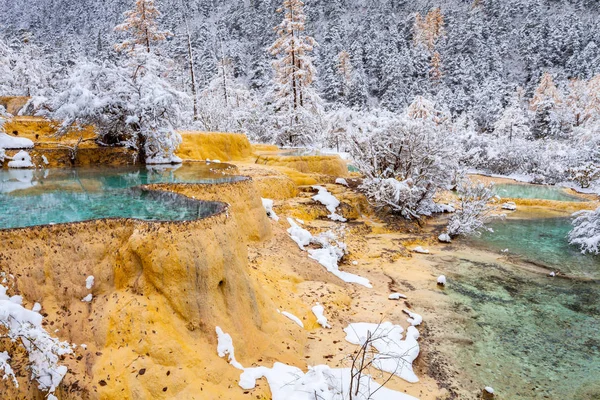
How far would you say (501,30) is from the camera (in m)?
63.2

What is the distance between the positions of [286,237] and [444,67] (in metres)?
56.1

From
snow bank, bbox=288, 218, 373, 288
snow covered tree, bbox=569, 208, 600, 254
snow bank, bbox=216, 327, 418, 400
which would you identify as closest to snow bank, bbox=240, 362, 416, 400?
snow bank, bbox=216, 327, 418, 400

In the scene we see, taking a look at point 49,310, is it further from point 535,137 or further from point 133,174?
point 535,137

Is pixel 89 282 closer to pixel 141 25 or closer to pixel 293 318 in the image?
pixel 293 318

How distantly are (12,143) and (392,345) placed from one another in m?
14.1

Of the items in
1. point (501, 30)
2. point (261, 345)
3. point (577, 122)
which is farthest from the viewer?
point (501, 30)

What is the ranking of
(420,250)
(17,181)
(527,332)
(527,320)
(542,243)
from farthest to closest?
(542,243) < (420,250) < (17,181) < (527,320) < (527,332)

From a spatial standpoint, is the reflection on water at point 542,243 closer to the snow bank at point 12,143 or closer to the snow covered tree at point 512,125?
the snow bank at point 12,143

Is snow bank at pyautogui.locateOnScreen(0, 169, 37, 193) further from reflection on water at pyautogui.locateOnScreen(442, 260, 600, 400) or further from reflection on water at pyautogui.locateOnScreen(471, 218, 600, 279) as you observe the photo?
reflection on water at pyautogui.locateOnScreen(471, 218, 600, 279)

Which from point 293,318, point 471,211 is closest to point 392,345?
point 293,318

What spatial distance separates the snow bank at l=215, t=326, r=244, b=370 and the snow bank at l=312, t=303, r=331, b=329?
2652 millimetres

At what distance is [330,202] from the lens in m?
15.6

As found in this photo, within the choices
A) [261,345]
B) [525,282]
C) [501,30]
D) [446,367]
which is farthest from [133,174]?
[501,30]

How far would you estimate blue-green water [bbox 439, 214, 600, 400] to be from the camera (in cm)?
690
